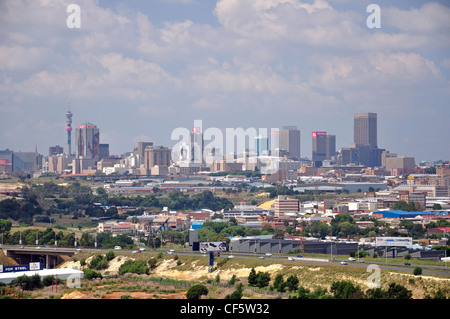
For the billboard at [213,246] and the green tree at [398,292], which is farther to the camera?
the billboard at [213,246]

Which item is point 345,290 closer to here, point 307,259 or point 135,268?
point 307,259

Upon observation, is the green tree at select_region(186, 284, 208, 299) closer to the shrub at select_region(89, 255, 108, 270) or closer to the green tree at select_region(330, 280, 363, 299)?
the green tree at select_region(330, 280, 363, 299)

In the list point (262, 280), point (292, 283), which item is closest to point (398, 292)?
point (292, 283)

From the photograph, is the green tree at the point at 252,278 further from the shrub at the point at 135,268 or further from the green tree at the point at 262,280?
the shrub at the point at 135,268

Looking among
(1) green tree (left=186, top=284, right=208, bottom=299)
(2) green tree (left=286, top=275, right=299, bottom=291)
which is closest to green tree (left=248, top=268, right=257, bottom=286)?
(2) green tree (left=286, top=275, right=299, bottom=291)

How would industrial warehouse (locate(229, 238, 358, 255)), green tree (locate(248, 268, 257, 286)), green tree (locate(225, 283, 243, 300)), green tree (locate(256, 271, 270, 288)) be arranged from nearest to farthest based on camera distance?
green tree (locate(225, 283, 243, 300)) < green tree (locate(256, 271, 270, 288)) < green tree (locate(248, 268, 257, 286)) < industrial warehouse (locate(229, 238, 358, 255))

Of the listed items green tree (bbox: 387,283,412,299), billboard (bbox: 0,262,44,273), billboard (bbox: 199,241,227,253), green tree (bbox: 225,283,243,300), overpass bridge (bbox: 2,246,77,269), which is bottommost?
overpass bridge (bbox: 2,246,77,269)

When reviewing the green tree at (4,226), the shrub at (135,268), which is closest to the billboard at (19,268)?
the shrub at (135,268)
